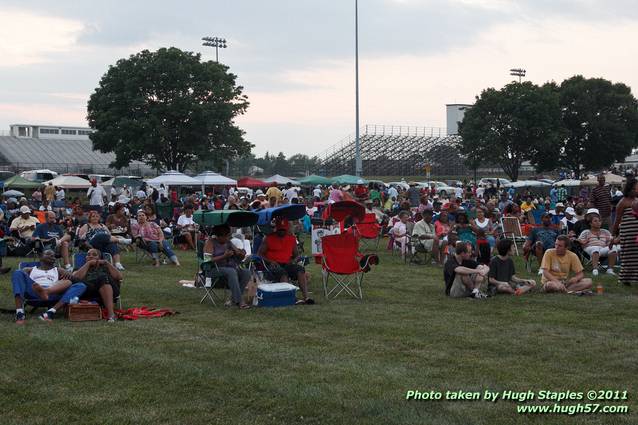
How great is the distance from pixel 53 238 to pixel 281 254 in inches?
249

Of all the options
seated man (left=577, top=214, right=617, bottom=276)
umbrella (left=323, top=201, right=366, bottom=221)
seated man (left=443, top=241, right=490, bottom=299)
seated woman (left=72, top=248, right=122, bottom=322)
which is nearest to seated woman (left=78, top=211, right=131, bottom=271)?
umbrella (left=323, top=201, right=366, bottom=221)

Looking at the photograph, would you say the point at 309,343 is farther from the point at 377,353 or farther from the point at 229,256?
the point at 229,256

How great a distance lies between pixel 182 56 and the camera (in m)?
53.9

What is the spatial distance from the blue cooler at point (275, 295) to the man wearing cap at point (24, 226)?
793 centimetres

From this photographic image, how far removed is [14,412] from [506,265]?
7838 mm

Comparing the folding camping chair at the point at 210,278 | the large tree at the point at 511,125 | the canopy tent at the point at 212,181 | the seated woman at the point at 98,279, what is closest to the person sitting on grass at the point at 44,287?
the seated woman at the point at 98,279

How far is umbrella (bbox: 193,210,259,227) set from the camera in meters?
11.6

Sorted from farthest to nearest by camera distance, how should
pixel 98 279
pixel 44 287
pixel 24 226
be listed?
pixel 24 226 → pixel 44 287 → pixel 98 279

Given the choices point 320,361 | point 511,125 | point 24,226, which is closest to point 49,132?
point 511,125

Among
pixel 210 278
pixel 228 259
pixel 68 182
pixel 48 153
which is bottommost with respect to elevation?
pixel 210 278

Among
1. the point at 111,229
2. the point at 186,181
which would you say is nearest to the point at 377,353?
the point at 111,229

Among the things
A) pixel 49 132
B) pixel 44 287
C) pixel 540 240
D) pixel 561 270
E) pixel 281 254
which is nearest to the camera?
pixel 44 287

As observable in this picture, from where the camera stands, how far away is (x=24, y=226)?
1738cm

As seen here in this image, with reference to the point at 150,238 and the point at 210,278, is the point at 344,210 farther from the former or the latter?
the point at 150,238
